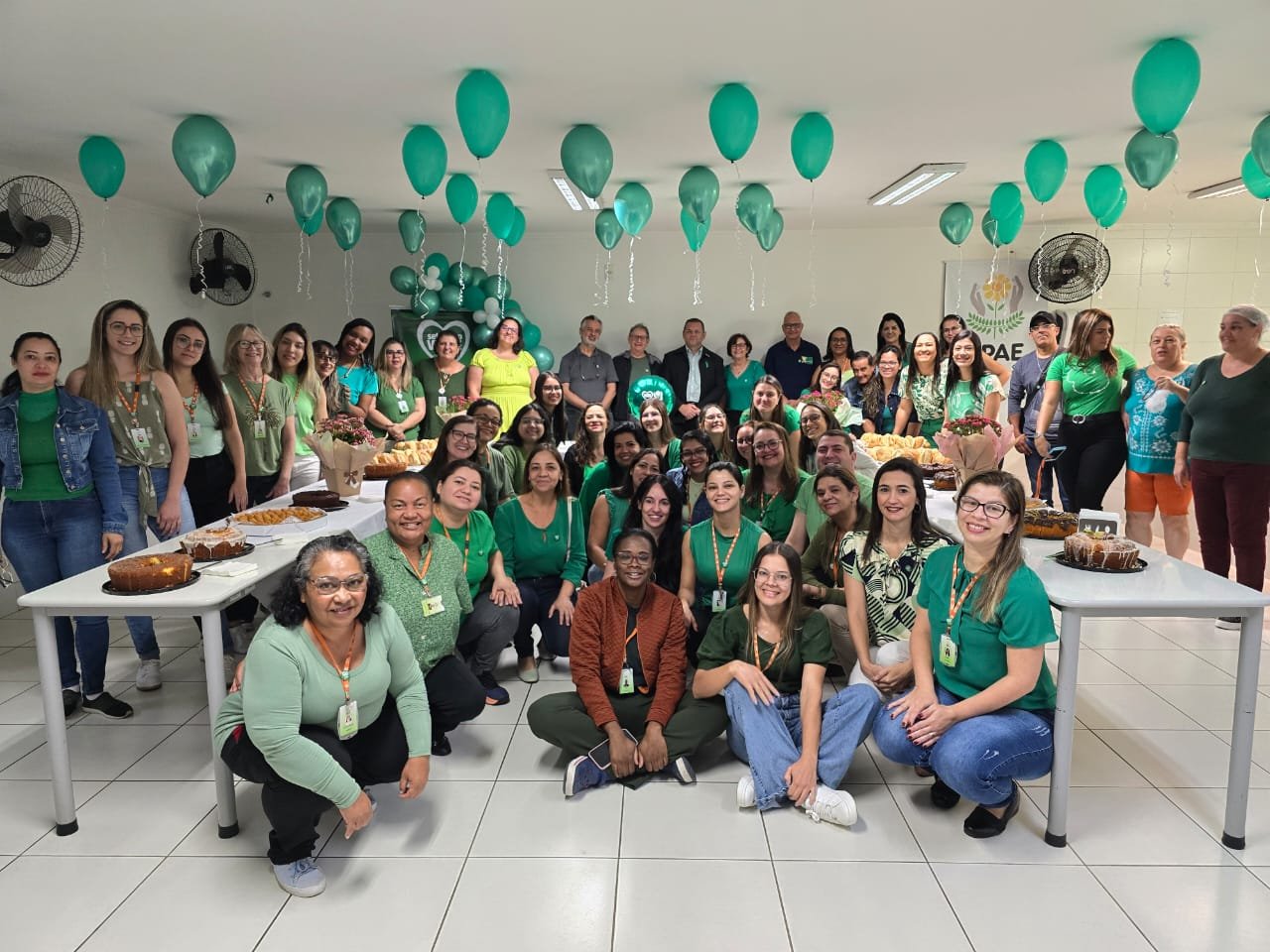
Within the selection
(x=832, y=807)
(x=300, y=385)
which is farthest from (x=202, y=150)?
(x=832, y=807)

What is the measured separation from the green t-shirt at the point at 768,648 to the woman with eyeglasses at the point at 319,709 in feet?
3.33

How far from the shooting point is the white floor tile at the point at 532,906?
83.0 inches

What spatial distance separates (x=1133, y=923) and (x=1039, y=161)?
14.6 ft

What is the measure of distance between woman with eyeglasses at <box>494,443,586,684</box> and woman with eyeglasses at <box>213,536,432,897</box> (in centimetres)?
135

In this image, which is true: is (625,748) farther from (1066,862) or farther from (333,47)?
(333,47)

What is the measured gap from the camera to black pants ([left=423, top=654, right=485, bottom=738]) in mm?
2979

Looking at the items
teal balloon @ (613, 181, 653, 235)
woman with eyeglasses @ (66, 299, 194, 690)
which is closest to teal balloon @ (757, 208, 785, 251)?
teal balloon @ (613, 181, 653, 235)

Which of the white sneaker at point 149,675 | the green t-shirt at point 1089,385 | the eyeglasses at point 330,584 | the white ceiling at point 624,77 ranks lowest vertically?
the white sneaker at point 149,675

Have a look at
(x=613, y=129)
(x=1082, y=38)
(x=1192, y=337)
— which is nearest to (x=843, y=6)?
(x=1082, y=38)

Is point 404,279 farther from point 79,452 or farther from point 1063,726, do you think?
point 1063,726

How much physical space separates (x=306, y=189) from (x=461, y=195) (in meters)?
1.00

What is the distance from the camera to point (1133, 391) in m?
5.08

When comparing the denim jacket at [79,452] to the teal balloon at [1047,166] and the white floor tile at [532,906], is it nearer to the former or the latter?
the white floor tile at [532,906]

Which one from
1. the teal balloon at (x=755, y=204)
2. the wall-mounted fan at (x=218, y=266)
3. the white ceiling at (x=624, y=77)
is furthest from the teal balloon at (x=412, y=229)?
the teal balloon at (x=755, y=204)
